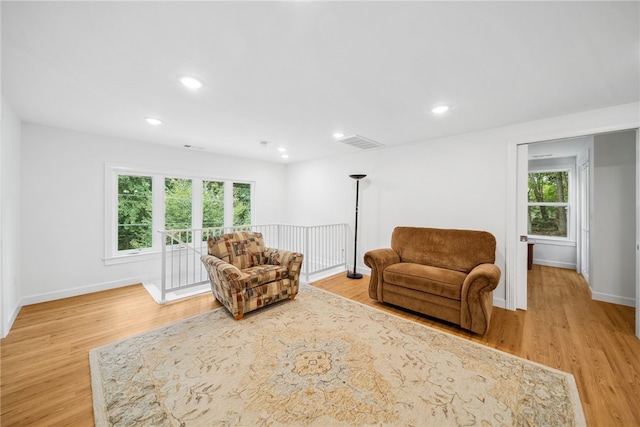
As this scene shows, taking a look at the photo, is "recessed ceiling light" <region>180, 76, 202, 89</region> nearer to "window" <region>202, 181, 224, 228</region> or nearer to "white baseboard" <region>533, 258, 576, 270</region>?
"window" <region>202, 181, 224, 228</region>

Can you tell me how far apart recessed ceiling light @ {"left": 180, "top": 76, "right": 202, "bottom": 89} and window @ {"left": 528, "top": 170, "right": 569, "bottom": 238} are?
22.4ft

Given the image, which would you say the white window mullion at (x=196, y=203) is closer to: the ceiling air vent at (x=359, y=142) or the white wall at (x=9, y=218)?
the white wall at (x=9, y=218)

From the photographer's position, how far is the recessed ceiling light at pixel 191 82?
2.08 metres

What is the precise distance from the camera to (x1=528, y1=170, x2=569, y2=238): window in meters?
5.32

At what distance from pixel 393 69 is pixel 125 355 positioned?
3.30 meters

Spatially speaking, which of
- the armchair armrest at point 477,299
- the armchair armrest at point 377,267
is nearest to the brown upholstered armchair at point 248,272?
the armchair armrest at point 377,267

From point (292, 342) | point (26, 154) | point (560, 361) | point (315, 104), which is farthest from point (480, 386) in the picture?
point (26, 154)

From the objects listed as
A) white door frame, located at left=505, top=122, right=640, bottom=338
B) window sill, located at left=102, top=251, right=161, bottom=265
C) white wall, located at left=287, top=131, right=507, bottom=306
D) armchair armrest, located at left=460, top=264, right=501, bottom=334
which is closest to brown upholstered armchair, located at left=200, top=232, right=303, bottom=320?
window sill, located at left=102, top=251, right=161, bottom=265

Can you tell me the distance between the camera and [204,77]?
2.07 meters

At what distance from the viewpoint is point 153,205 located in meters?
4.29

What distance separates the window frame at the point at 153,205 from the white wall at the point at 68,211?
7 centimetres

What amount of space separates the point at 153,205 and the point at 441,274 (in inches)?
181

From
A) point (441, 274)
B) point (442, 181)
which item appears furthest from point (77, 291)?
point (442, 181)

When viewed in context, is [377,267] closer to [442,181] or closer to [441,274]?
[441,274]
